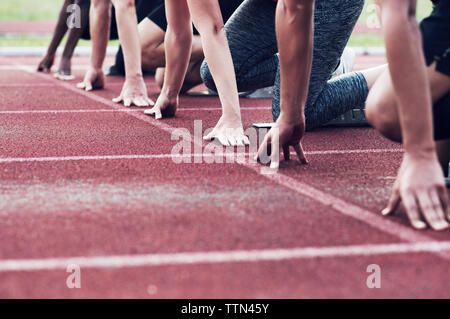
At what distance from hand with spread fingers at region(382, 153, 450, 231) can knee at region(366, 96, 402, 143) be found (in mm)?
253

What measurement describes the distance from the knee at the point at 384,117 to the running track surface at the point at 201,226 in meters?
0.26

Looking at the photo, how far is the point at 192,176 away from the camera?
3053 mm

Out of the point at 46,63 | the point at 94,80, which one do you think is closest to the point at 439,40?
the point at 94,80

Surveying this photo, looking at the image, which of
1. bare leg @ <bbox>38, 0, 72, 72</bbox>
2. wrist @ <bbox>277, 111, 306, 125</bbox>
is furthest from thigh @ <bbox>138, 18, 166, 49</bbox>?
wrist @ <bbox>277, 111, 306, 125</bbox>

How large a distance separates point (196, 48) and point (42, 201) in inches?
124

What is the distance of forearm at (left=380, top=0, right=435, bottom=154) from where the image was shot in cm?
222

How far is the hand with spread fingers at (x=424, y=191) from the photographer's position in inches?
87.4

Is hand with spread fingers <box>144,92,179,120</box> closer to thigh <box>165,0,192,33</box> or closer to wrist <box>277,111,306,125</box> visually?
thigh <box>165,0,192,33</box>

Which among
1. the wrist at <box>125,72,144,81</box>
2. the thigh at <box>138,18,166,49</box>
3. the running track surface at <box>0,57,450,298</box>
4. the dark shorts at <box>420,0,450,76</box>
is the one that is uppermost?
the dark shorts at <box>420,0,450,76</box>

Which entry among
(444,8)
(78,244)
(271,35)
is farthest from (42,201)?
(271,35)

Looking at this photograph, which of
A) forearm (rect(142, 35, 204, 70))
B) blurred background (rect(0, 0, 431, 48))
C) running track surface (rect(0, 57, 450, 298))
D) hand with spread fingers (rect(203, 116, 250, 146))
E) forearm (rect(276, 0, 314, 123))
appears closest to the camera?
running track surface (rect(0, 57, 450, 298))

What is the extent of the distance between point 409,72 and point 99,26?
4246 millimetres

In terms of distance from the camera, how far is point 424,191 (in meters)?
2.22

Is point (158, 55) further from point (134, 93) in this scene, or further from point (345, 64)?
point (345, 64)
